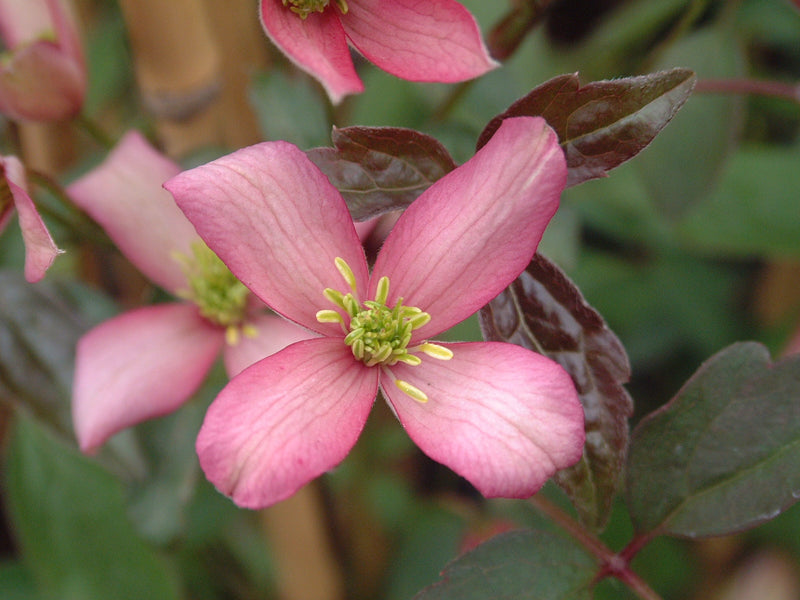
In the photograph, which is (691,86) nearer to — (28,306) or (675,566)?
(28,306)

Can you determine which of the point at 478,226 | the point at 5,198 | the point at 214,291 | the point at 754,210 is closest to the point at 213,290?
the point at 214,291

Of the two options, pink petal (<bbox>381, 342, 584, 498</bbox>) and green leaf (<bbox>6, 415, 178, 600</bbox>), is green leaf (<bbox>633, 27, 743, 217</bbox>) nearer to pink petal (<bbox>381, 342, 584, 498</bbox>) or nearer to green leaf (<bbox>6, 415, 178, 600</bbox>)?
pink petal (<bbox>381, 342, 584, 498</bbox>)

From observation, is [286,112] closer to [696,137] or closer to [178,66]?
[178,66]

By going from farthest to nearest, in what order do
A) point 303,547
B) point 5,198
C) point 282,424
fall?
point 303,547, point 5,198, point 282,424

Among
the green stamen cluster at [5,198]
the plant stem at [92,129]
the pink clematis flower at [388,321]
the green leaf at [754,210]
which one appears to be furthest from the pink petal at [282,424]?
the green leaf at [754,210]

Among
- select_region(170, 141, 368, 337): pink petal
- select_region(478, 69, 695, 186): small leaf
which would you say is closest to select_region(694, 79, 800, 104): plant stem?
select_region(478, 69, 695, 186): small leaf

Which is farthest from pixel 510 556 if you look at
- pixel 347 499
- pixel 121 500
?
pixel 347 499
